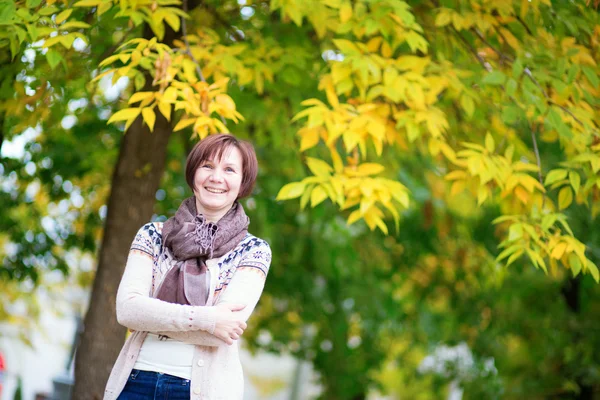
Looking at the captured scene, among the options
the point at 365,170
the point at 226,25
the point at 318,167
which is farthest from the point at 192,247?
the point at 226,25

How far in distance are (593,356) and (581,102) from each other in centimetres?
475

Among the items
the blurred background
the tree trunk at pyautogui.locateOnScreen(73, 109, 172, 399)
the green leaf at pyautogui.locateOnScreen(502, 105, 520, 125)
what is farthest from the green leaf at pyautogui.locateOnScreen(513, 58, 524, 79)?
the tree trunk at pyautogui.locateOnScreen(73, 109, 172, 399)

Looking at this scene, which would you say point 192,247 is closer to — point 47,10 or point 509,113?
point 47,10

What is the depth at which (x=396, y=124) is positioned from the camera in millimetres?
3885

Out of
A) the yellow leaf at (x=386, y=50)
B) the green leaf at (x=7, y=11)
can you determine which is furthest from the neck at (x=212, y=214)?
the yellow leaf at (x=386, y=50)

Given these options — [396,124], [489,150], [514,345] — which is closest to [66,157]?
[396,124]

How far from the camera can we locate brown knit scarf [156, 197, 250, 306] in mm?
2488

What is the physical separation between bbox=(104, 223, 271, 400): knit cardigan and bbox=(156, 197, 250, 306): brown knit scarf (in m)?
0.04

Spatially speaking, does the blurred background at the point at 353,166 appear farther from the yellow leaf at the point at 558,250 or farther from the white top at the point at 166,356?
the white top at the point at 166,356

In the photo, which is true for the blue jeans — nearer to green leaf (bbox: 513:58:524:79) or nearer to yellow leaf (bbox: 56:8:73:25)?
yellow leaf (bbox: 56:8:73:25)

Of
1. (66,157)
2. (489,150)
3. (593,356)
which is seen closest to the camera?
(489,150)

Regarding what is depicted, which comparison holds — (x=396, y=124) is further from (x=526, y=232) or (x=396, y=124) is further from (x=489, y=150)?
(x=526, y=232)

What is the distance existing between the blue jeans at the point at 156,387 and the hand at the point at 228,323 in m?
0.21

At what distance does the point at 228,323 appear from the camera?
7.80ft
